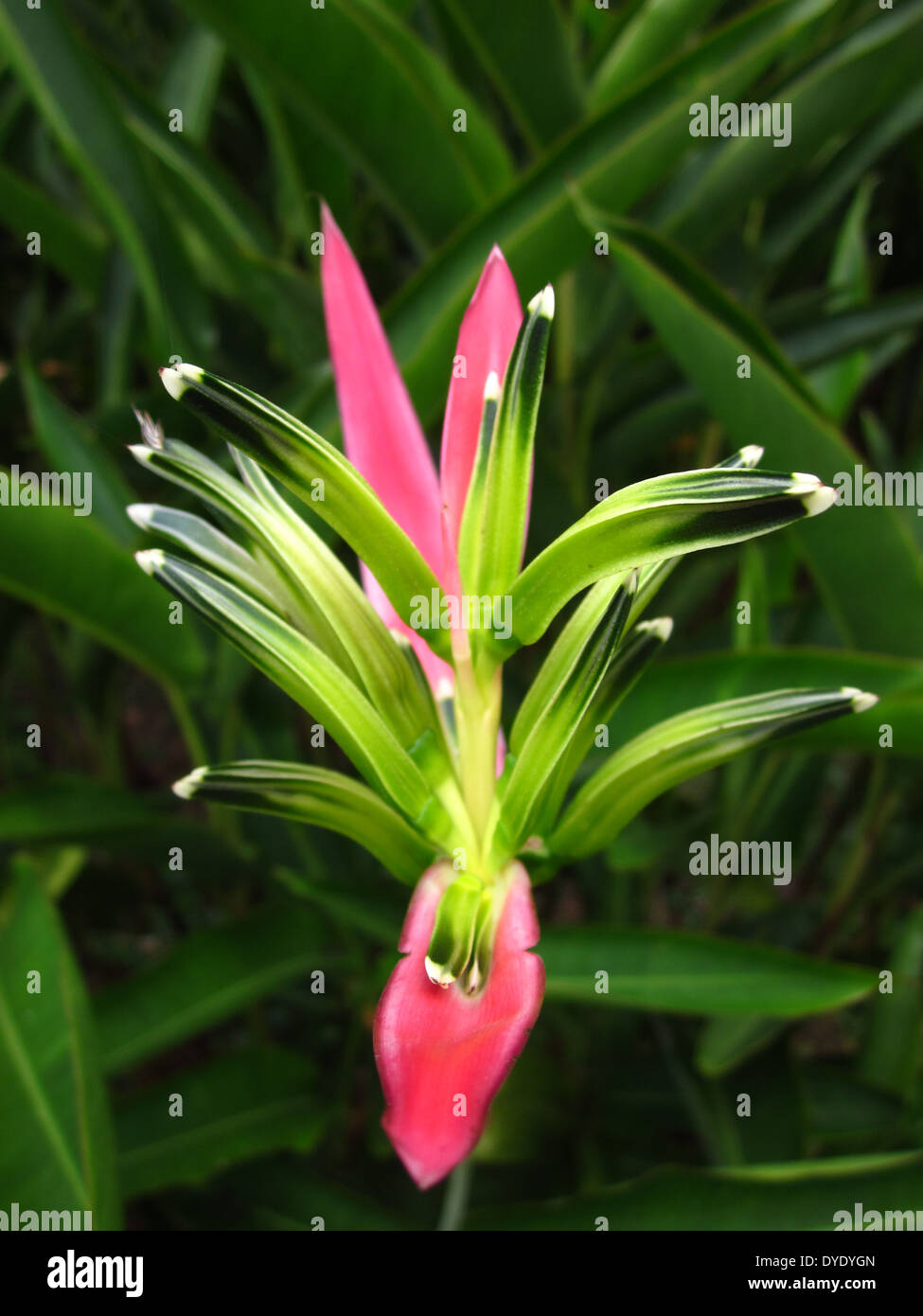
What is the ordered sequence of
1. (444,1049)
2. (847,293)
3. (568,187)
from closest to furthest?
(444,1049), (568,187), (847,293)

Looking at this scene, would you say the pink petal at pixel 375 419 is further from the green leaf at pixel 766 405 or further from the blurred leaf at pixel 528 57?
the blurred leaf at pixel 528 57

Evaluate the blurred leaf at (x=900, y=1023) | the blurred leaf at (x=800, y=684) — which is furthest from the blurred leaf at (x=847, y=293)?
the blurred leaf at (x=900, y=1023)

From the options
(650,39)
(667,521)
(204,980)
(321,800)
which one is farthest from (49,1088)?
(650,39)

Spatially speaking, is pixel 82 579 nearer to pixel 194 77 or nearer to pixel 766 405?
pixel 766 405

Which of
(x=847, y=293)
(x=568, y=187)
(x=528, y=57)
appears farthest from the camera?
(x=847, y=293)

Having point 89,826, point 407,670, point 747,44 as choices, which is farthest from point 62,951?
point 747,44

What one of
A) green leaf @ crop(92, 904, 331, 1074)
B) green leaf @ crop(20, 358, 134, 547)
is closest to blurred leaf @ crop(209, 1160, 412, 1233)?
green leaf @ crop(92, 904, 331, 1074)
